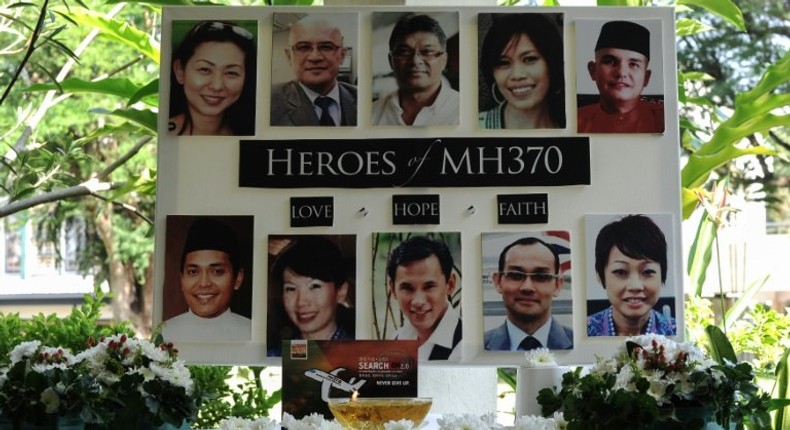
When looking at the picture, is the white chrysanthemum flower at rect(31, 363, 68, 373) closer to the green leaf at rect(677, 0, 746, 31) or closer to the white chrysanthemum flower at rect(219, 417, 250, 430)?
the white chrysanthemum flower at rect(219, 417, 250, 430)

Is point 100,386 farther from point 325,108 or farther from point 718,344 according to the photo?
point 718,344

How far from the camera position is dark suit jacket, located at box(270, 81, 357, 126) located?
256 centimetres

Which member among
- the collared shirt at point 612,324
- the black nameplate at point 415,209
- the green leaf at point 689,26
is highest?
the green leaf at point 689,26

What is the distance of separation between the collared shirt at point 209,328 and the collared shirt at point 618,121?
1.00m

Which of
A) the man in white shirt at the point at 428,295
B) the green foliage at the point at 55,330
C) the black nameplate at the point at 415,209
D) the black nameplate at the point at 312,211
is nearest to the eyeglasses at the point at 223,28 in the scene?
the black nameplate at the point at 312,211

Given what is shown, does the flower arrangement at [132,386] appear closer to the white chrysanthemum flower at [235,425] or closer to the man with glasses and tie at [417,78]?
the white chrysanthemum flower at [235,425]

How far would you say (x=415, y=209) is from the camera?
2.53 metres

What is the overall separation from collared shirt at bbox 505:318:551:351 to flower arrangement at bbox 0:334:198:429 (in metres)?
1.01

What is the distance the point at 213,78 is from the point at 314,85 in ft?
0.86

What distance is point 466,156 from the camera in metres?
2.54

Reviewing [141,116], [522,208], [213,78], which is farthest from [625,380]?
[141,116]

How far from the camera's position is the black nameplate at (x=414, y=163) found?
254 cm

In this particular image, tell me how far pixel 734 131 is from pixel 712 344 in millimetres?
750

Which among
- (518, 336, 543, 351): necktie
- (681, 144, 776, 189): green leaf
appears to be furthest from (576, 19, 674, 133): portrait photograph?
(518, 336, 543, 351): necktie
